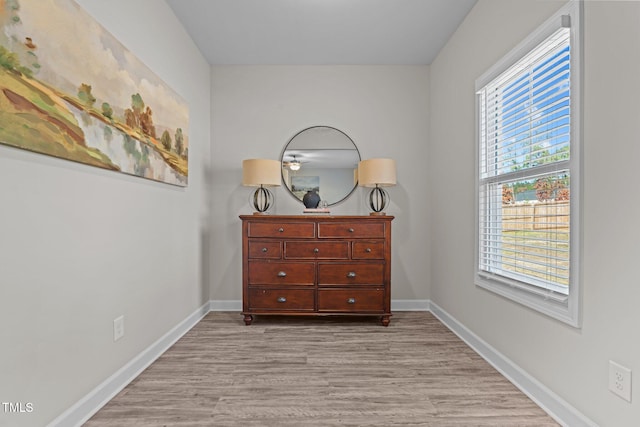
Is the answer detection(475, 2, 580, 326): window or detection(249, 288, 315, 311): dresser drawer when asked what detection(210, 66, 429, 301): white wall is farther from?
detection(475, 2, 580, 326): window

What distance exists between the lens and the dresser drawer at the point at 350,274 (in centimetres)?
323

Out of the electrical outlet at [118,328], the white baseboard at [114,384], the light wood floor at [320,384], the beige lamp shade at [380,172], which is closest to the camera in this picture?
the white baseboard at [114,384]

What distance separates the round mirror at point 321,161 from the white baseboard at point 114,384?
178 cm

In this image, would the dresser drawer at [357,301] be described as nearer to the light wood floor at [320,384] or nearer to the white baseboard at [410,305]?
the light wood floor at [320,384]

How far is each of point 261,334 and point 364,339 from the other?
857 mm

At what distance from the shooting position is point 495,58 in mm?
2428

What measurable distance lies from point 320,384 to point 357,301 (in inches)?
47.2

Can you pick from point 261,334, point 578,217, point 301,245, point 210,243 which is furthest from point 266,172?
point 578,217

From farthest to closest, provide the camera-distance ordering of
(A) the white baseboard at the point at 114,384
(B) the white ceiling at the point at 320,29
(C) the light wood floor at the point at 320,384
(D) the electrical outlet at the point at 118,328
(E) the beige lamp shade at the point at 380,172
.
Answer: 1. (E) the beige lamp shade at the point at 380,172
2. (B) the white ceiling at the point at 320,29
3. (D) the electrical outlet at the point at 118,328
4. (C) the light wood floor at the point at 320,384
5. (A) the white baseboard at the point at 114,384

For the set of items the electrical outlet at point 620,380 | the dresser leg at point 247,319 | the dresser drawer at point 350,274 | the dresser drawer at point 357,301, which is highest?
the dresser drawer at point 350,274

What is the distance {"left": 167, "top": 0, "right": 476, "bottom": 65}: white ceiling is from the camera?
8.99 feet

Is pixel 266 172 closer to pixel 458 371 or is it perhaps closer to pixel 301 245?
pixel 301 245

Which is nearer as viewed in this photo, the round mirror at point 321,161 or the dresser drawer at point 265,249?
the dresser drawer at point 265,249

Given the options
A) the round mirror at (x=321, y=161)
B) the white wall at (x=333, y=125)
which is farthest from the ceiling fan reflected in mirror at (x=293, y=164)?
the white wall at (x=333, y=125)
